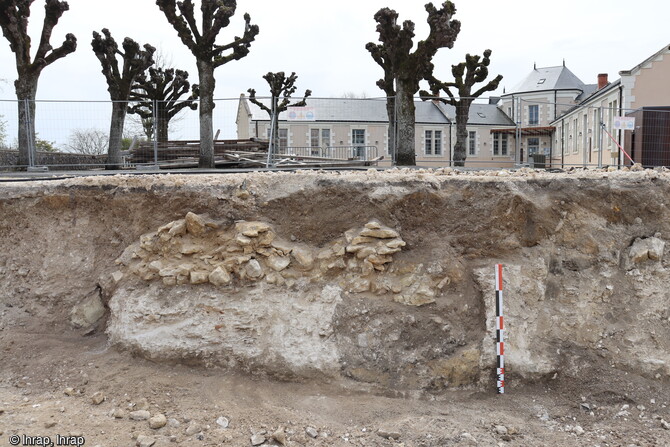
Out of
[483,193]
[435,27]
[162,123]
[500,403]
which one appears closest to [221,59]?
[162,123]

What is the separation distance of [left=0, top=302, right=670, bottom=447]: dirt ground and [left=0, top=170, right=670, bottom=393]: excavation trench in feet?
0.72

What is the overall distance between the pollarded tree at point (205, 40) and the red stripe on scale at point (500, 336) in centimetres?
878

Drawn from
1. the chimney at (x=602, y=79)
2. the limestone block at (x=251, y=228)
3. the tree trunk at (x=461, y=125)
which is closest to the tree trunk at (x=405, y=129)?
the tree trunk at (x=461, y=125)

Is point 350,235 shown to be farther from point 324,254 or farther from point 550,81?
point 550,81

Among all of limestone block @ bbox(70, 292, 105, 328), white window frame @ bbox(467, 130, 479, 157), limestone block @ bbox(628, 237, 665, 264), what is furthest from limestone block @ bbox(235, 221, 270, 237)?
white window frame @ bbox(467, 130, 479, 157)

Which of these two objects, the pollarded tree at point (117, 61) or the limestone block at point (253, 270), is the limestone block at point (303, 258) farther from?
the pollarded tree at point (117, 61)

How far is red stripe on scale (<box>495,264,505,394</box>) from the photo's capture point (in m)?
6.16

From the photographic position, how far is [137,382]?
19.7ft

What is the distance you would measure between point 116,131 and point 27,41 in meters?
3.56

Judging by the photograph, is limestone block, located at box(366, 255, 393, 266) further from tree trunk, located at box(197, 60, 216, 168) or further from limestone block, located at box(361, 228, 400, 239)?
tree trunk, located at box(197, 60, 216, 168)

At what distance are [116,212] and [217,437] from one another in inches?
147

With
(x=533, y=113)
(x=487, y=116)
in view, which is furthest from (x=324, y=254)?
(x=533, y=113)

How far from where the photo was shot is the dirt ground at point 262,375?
5.37m

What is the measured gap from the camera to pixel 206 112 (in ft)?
43.3
